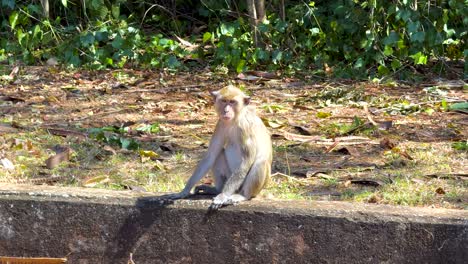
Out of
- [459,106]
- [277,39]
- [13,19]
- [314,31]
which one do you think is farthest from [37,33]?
[459,106]

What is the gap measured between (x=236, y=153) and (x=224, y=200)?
56 cm

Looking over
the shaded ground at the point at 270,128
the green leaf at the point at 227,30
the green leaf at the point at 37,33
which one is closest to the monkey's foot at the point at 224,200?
the shaded ground at the point at 270,128

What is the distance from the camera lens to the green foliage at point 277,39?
960 centimetres

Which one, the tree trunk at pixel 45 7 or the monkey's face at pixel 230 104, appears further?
the tree trunk at pixel 45 7

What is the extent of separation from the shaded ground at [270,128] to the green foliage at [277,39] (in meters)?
0.37

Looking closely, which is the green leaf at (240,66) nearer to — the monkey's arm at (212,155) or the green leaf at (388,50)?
the green leaf at (388,50)

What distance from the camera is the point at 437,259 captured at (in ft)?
14.9

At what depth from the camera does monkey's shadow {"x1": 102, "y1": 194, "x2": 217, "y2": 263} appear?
4.84 metres

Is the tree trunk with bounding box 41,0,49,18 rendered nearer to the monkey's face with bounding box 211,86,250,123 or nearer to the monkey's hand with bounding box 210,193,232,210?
the monkey's face with bounding box 211,86,250,123

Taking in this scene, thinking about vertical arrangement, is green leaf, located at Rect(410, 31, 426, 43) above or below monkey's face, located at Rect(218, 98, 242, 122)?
below

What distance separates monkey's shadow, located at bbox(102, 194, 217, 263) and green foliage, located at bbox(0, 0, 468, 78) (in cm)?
506

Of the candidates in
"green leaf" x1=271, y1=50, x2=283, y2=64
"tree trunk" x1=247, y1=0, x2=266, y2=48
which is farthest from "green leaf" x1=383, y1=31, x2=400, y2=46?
"tree trunk" x1=247, y1=0, x2=266, y2=48

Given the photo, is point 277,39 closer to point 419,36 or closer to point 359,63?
point 359,63

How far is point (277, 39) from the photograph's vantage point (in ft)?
33.6
